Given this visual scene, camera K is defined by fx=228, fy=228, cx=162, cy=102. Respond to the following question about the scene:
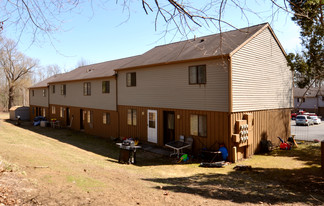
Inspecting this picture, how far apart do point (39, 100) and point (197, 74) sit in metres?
29.0

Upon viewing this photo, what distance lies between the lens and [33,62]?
2085 inches

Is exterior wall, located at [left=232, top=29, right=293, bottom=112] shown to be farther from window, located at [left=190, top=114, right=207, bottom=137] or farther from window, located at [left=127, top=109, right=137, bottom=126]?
window, located at [left=127, top=109, right=137, bottom=126]

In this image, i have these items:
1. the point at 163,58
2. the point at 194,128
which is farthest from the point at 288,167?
the point at 163,58

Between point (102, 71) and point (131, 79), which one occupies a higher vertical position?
point (102, 71)

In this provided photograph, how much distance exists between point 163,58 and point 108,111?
7.87 metres

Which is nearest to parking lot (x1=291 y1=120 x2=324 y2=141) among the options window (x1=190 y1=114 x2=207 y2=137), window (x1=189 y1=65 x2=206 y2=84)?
window (x1=190 y1=114 x2=207 y2=137)

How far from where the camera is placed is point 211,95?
508 inches

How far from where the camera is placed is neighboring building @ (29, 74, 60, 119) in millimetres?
32281

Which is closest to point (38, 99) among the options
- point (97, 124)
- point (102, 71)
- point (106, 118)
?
point (102, 71)

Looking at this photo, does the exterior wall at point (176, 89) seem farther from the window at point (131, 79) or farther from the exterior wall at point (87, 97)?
the exterior wall at point (87, 97)

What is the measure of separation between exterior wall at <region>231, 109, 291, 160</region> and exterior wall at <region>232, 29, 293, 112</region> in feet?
1.40

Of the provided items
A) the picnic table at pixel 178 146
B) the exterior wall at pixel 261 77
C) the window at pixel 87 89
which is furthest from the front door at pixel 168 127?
the window at pixel 87 89

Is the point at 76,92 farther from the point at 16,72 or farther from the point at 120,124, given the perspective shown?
the point at 16,72

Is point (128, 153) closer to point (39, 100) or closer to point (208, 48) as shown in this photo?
point (208, 48)
